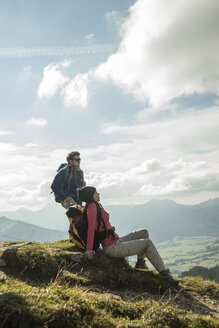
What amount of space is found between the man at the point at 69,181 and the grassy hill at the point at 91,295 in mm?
2174

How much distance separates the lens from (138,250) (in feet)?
27.2

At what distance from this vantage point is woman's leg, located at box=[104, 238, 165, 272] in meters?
8.18

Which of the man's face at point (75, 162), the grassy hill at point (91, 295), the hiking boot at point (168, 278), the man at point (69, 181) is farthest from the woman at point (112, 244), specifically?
the man's face at point (75, 162)

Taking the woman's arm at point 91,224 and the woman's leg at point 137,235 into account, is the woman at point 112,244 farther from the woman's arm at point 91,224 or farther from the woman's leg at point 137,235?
the woman's leg at point 137,235

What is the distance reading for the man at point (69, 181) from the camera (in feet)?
36.0

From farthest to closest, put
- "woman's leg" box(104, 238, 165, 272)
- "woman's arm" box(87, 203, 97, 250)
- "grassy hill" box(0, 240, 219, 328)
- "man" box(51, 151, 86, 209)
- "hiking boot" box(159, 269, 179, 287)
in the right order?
"man" box(51, 151, 86, 209)
"woman's leg" box(104, 238, 165, 272)
"woman's arm" box(87, 203, 97, 250)
"hiking boot" box(159, 269, 179, 287)
"grassy hill" box(0, 240, 219, 328)

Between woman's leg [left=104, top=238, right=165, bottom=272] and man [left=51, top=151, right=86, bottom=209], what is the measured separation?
3208 millimetres

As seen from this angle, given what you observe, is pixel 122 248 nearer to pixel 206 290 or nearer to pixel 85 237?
pixel 85 237

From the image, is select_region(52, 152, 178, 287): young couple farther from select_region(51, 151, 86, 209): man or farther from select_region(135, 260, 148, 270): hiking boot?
select_region(51, 151, 86, 209): man

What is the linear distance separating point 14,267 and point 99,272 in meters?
2.66

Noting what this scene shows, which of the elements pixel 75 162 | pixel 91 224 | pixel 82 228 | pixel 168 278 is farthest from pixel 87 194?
pixel 168 278

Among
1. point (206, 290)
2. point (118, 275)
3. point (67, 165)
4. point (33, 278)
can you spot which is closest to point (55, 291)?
point (33, 278)

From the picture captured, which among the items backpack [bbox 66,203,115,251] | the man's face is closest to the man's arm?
the man's face

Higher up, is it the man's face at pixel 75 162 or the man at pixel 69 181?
the man's face at pixel 75 162
